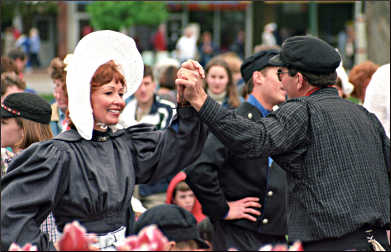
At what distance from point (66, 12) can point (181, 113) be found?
32282mm

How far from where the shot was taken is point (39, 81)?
24.5 meters

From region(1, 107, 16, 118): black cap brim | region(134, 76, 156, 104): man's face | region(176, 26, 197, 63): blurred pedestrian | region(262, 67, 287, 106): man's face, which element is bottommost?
region(176, 26, 197, 63): blurred pedestrian

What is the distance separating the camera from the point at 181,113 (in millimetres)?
3447

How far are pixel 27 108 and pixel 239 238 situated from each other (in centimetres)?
174

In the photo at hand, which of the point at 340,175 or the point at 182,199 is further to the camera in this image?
the point at 182,199

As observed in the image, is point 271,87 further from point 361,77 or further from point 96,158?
point 361,77

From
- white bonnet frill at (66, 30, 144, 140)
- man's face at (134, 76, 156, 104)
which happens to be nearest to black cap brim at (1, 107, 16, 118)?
white bonnet frill at (66, 30, 144, 140)

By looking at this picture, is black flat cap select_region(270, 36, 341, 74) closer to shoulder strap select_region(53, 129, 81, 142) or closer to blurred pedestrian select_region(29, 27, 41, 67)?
shoulder strap select_region(53, 129, 81, 142)

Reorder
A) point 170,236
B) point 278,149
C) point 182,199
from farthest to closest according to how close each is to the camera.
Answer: point 182,199, point 170,236, point 278,149

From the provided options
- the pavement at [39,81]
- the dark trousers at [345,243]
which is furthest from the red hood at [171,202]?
the pavement at [39,81]

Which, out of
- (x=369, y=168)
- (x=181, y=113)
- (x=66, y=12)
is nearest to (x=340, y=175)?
(x=369, y=168)

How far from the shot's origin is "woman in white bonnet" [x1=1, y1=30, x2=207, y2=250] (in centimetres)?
311

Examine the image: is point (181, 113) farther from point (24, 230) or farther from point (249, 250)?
point (249, 250)

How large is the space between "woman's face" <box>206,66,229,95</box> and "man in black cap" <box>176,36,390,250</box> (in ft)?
14.0
